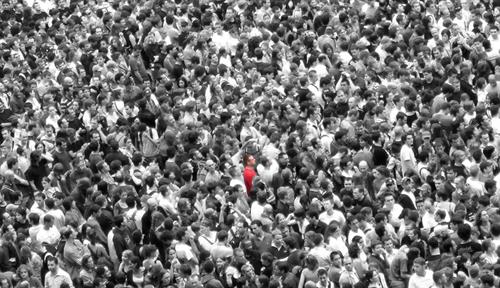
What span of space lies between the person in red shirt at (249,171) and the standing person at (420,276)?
466 cm

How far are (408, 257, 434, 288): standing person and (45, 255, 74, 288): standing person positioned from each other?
17.9 feet

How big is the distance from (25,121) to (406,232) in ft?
30.9

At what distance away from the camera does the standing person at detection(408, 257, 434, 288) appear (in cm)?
2327

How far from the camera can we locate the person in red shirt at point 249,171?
2758 cm

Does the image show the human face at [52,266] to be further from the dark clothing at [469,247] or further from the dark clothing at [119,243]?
the dark clothing at [469,247]

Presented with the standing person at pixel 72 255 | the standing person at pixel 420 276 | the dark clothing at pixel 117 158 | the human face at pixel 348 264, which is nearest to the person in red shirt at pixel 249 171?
the dark clothing at pixel 117 158

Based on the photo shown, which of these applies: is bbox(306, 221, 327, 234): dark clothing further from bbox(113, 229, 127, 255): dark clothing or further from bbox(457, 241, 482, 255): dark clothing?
bbox(113, 229, 127, 255): dark clothing

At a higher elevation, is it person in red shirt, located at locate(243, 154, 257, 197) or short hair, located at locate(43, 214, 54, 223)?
short hair, located at locate(43, 214, 54, 223)

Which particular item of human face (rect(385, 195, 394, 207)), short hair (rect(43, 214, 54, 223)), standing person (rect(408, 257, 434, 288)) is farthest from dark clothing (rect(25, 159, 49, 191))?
standing person (rect(408, 257, 434, 288))

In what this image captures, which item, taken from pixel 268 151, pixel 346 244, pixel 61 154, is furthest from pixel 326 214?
pixel 61 154

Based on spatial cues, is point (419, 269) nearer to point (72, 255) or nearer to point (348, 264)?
point (348, 264)

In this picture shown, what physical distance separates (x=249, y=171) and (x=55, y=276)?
4.80m

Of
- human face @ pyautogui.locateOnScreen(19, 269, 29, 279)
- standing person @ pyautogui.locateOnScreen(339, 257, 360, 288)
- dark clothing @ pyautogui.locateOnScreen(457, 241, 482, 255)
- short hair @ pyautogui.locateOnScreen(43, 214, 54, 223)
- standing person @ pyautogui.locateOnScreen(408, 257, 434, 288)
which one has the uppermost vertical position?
short hair @ pyautogui.locateOnScreen(43, 214, 54, 223)

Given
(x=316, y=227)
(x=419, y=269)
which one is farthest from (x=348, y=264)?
(x=316, y=227)
